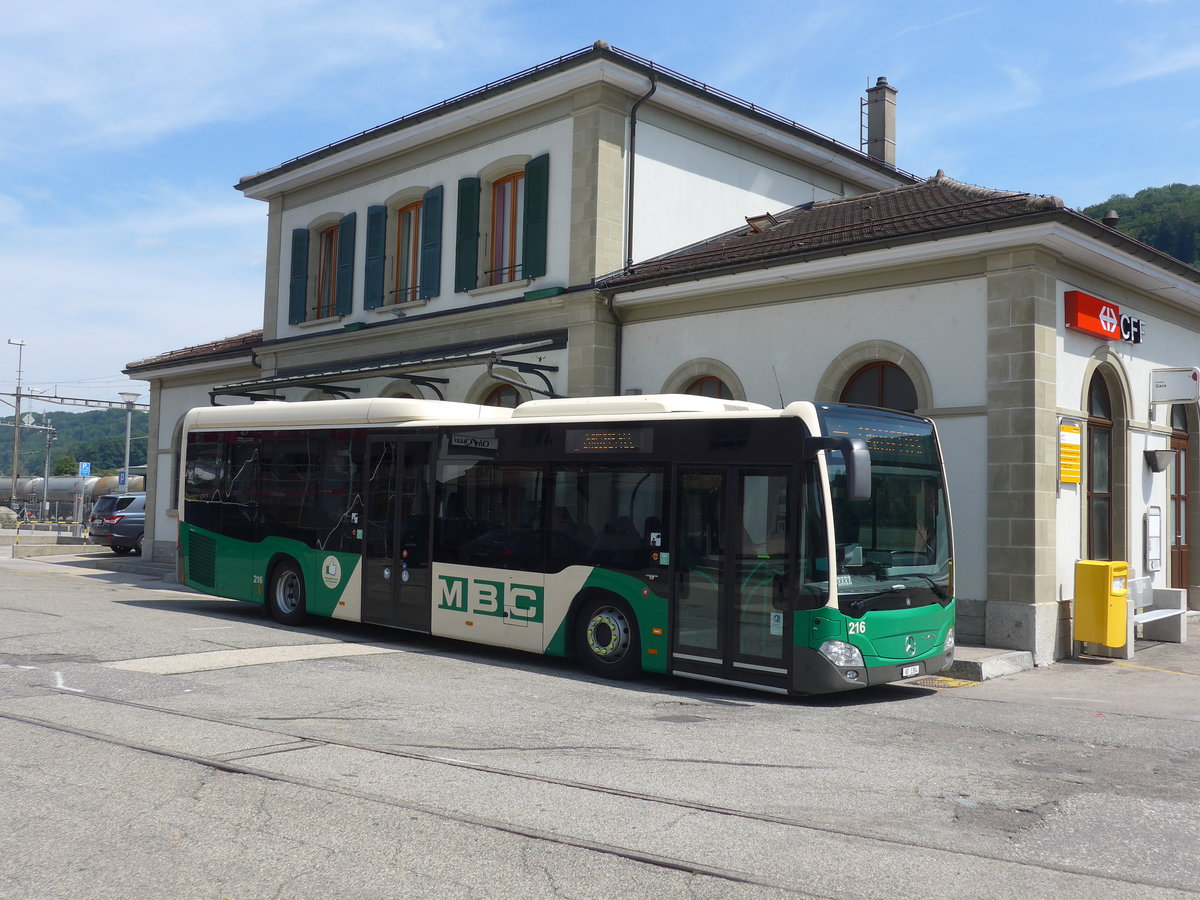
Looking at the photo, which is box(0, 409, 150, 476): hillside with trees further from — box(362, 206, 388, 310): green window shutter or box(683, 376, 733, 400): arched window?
box(683, 376, 733, 400): arched window

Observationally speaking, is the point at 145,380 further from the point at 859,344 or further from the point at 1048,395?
the point at 1048,395

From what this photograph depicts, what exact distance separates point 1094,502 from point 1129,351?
229cm

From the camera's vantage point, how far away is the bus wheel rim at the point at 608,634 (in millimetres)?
10969

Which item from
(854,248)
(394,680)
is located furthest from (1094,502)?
(394,680)

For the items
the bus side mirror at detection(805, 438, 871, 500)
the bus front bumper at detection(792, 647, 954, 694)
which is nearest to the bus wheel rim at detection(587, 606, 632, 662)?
the bus front bumper at detection(792, 647, 954, 694)

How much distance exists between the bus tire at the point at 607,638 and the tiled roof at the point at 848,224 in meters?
6.10

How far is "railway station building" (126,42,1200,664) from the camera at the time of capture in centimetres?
1318

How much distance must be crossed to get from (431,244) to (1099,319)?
12.1 metres

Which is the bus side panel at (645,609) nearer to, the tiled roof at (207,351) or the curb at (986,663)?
the curb at (986,663)

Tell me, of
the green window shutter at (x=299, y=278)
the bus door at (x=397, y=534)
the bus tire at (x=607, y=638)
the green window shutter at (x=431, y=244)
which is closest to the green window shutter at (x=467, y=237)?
the green window shutter at (x=431, y=244)

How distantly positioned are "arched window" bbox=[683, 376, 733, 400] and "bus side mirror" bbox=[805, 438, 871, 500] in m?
6.91

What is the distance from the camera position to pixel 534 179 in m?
19.0

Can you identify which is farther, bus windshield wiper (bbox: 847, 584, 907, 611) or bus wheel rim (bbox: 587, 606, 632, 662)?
bus wheel rim (bbox: 587, 606, 632, 662)

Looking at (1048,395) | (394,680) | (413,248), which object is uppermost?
(413,248)
